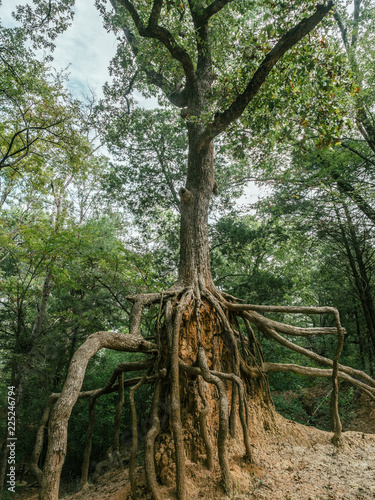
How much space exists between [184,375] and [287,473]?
1.47 metres

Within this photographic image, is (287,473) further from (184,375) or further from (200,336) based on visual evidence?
(200,336)

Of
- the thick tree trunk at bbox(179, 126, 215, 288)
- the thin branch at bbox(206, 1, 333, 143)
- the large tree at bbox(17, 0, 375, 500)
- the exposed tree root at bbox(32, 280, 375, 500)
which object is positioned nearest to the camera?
the exposed tree root at bbox(32, 280, 375, 500)

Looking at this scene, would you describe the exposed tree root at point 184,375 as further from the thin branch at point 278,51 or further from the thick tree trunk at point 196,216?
the thin branch at point 278,51

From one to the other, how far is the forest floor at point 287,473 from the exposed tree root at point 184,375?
0.17 m

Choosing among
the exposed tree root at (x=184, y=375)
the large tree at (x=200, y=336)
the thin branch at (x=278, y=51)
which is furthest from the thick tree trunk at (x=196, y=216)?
the thin branch at (x=278, y=51)

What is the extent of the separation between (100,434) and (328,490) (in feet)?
22.6

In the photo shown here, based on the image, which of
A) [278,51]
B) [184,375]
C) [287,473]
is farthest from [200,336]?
[278,51]

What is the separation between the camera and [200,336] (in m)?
3.46

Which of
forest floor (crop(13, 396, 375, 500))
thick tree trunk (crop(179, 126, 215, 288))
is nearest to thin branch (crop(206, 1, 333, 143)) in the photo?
thick tree trunk (crop(179, 126, 215, 288))

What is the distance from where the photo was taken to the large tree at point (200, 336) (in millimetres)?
2520

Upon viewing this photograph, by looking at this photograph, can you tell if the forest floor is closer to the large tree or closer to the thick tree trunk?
the large tree

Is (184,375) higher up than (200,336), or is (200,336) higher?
(200,336)

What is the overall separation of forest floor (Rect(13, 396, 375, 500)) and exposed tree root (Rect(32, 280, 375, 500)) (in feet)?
0.54

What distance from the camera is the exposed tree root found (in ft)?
7.59
